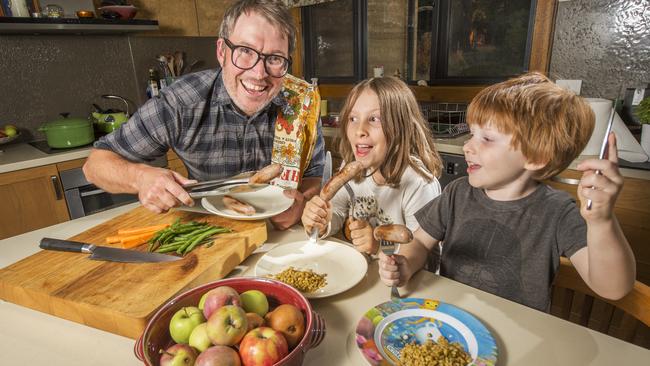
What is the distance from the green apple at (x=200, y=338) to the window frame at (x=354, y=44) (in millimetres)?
3544

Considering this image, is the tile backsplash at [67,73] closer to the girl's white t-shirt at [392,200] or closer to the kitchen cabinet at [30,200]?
the kitchen cabinet at [30,200]

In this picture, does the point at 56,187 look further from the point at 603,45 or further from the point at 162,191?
the point at 603,45

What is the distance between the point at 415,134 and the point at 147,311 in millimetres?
1099

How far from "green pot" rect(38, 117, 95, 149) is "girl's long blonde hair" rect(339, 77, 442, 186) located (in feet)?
6.62

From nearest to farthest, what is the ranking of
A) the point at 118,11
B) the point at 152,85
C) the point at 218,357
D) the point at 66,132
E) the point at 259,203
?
the point at 218,357 < the point at 259,203 < the point at 66,132 < the point at 118,11 < the point at 152,85

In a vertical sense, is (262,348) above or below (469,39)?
below

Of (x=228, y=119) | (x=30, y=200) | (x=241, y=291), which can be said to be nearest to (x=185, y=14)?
(x=30, y=200)

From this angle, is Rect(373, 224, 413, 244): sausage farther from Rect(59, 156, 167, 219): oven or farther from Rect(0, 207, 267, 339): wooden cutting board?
Rect(59, 156, 167, 219): oven

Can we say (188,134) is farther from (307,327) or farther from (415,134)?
(307,327)

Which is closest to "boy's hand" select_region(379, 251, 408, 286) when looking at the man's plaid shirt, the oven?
the man's plaid shirt

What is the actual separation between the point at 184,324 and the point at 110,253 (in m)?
0.45

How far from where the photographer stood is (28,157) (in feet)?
7.86

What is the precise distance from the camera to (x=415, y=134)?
4.87ft

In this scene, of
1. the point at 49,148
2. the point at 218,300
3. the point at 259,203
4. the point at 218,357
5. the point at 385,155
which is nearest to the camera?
the point at 218,357
